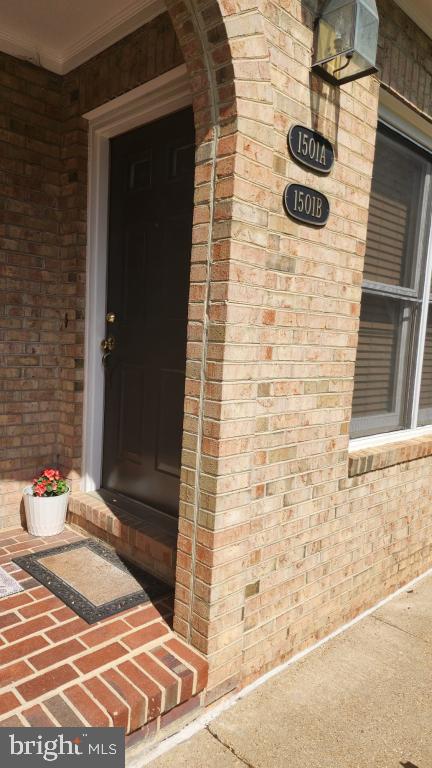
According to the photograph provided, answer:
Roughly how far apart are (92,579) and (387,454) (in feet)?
5.76

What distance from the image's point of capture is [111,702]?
174 cm

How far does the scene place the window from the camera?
9.88 ft

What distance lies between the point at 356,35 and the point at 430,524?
2.98 m

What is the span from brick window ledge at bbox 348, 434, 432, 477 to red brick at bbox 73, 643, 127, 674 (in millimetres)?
1414

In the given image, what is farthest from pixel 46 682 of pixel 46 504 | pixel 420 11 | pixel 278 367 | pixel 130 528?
pixel 420 11

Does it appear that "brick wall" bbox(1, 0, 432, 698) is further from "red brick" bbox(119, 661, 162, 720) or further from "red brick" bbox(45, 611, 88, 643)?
"red brick" bbox(45, 611, 88, 643)

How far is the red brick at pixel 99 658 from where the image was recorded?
1.93m

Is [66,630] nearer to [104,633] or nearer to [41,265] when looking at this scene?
[104,633]

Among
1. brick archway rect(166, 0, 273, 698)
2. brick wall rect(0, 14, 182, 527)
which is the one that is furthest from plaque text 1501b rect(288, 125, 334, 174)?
brick wall rect(0, 14, 182, 527)

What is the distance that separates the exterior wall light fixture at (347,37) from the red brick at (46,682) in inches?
102

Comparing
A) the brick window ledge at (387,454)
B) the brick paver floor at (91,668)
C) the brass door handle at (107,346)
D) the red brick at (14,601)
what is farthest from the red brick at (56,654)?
the brass door handle at (107,346)

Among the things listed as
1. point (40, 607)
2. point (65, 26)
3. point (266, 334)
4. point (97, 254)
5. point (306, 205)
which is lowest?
point (40, 607)

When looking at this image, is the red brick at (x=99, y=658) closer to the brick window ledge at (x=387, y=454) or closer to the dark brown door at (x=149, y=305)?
the dark brown door at (x=149, y=305)

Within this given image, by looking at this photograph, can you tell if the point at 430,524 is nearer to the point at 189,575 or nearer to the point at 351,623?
the point at 351,623
